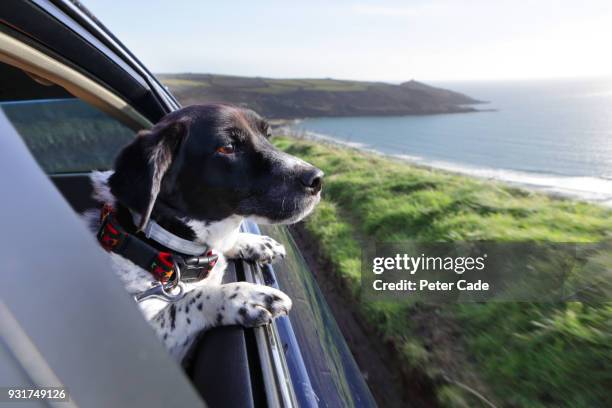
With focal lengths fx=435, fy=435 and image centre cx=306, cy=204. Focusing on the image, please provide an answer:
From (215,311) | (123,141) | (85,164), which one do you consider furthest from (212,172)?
(85,164)

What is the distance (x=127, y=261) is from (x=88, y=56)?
42.1 inches

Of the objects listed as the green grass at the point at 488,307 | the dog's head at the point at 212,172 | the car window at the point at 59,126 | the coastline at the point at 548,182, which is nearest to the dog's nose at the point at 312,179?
the dog's head at the point at 212,172

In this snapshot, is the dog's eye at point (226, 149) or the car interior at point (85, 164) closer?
the car interior at point (85, 164)

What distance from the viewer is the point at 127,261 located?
2.02 meters

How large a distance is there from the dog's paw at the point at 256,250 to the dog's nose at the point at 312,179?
0.40 metres

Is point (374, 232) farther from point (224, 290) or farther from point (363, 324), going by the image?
point (224, 290)

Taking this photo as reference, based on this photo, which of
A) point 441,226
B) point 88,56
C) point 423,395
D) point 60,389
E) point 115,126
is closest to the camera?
point 60,389

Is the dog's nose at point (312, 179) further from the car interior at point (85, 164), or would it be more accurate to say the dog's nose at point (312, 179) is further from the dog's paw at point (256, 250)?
the car interior at point (85, 164)

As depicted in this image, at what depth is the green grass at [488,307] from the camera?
2.37m

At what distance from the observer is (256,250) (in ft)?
7.90

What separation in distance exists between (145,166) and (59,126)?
1.80 metres

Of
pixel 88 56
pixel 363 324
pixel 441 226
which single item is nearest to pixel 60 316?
pixel 88 56

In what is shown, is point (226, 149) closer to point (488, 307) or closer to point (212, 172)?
point (212, 172)

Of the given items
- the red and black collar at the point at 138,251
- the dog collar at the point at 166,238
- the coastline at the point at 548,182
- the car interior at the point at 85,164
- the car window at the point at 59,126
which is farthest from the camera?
the coastline at the point at 548,182
